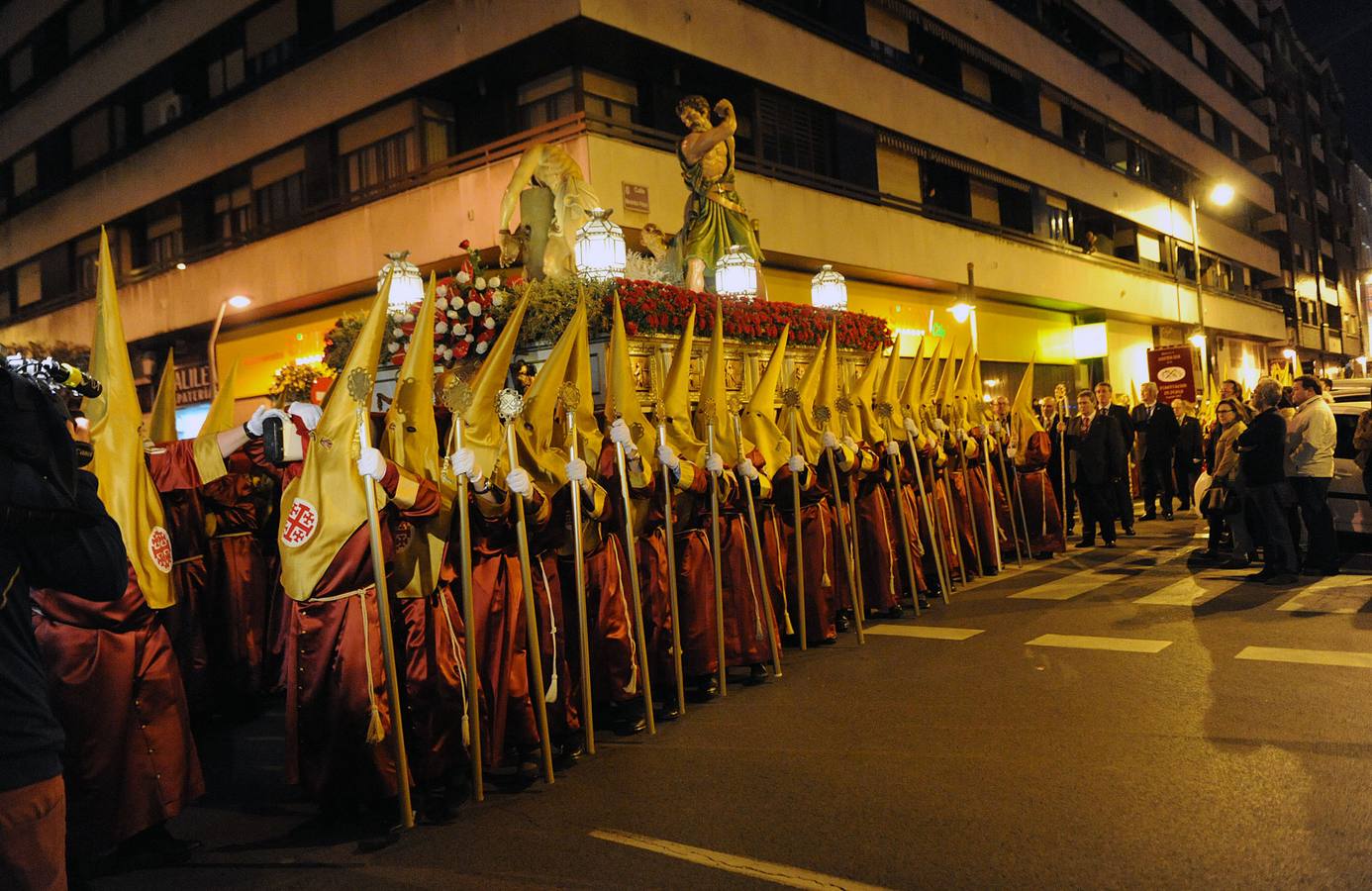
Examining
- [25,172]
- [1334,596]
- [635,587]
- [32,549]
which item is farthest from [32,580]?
[25,172]

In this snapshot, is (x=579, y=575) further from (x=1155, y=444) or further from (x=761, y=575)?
(x=1155, y=444)

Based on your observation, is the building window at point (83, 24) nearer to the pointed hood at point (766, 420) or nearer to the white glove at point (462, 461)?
the pointed hood at point (766, 420)

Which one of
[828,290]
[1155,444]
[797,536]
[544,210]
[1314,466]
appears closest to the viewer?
[797,536]

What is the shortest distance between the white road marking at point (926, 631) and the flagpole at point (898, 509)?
53 cm

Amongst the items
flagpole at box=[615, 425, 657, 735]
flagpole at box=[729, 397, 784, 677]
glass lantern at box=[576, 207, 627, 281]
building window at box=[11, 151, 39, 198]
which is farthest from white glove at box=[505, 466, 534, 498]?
building window at box=[11, 151, 39, 198]

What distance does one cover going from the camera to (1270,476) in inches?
387

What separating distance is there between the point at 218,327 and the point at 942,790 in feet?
65.0

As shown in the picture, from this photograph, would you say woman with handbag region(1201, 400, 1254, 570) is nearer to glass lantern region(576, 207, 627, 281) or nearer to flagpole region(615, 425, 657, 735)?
glass lantern region(576, 207, 627, 281)

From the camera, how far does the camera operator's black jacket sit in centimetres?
221

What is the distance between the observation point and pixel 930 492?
1035 cm

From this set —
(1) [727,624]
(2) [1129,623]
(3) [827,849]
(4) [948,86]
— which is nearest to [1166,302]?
(4) [948,86]

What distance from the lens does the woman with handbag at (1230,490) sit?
10.6 metres

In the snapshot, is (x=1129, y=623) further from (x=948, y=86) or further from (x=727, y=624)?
(x=948, y=86)

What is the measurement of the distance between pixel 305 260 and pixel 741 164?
8690 millimetres
